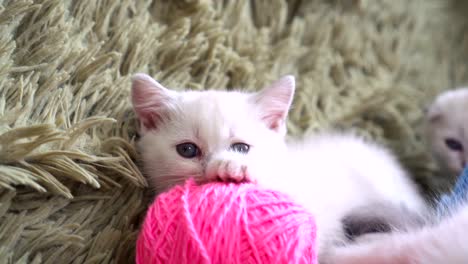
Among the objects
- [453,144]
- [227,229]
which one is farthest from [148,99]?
[453,144]

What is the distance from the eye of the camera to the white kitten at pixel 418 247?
74 centimetres

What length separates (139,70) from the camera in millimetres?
1109

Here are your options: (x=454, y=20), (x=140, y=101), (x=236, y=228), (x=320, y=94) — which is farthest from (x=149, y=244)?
(x=454, y=20)

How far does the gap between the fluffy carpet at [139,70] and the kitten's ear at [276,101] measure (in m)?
0.18

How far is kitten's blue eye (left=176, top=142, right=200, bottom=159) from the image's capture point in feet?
3.22

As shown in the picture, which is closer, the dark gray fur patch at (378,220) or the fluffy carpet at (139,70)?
the fluffy carpet at (139,70)

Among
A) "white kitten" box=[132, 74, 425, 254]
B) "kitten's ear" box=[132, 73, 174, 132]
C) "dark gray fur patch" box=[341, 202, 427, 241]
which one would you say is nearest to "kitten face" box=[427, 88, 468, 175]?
"white kitten" box=[132, 74, 425, 254]

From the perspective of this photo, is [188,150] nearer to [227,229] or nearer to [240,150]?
[240,150]

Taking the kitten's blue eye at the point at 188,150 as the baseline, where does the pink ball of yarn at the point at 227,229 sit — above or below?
below

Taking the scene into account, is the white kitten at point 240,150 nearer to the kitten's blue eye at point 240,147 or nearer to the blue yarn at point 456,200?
the kitten's blue eye at point 240,147

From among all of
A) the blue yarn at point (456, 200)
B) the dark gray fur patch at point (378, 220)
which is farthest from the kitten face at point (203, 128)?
the blue yarn at point (456, 200)

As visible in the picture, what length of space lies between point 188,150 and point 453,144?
0.99 metres

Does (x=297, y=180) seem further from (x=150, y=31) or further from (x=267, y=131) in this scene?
(x=150, y=31)

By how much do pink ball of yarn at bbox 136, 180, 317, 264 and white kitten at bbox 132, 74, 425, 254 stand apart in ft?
0.26
